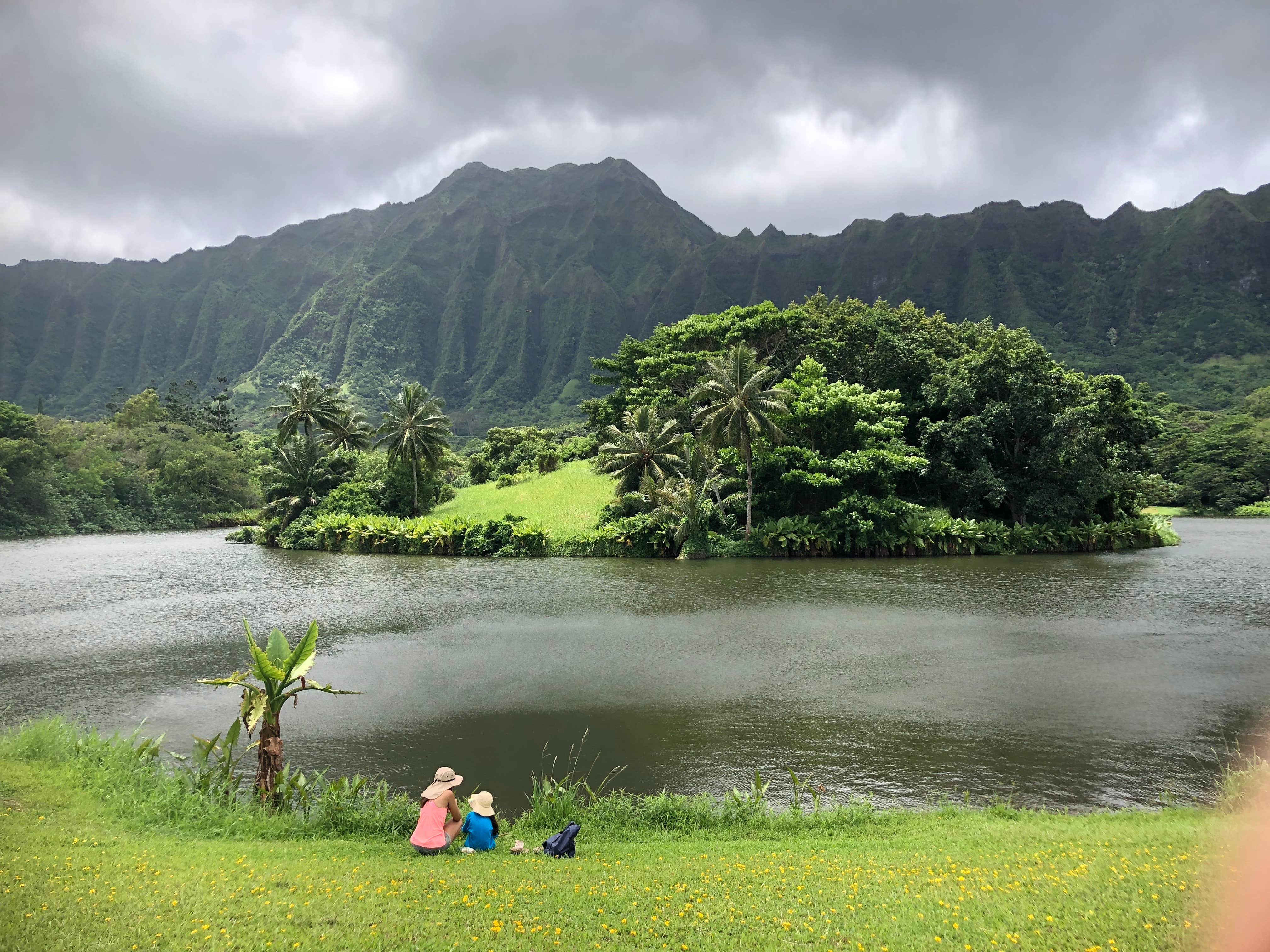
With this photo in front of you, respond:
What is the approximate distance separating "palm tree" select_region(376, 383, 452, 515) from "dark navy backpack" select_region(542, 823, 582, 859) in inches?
1794

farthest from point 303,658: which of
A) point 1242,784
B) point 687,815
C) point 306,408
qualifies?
point 306,408

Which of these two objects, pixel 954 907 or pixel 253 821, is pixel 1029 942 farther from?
pixel 253 821

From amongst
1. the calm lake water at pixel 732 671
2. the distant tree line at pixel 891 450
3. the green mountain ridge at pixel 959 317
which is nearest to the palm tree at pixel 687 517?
the distant tree line at pixel 891 450

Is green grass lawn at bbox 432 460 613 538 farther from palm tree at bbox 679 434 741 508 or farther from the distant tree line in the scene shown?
palm tree at bbox 679 434 741 508

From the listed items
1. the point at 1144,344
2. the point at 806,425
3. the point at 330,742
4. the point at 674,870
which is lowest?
the point at 330,742

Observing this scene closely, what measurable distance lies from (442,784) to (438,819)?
43cm

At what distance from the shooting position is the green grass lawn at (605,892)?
5.60 metres

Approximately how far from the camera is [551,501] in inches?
1950

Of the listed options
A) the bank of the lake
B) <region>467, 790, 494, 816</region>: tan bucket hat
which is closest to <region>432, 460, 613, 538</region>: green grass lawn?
the bank of the lake

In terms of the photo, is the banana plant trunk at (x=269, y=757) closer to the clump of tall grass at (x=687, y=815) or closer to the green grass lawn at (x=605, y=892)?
the green grass lawn at (x=605, y=892)

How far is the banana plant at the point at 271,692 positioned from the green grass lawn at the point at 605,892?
1.60 m

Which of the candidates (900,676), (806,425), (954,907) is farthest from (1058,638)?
(806,425)

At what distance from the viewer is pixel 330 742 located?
1319cm

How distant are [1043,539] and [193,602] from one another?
142ft
